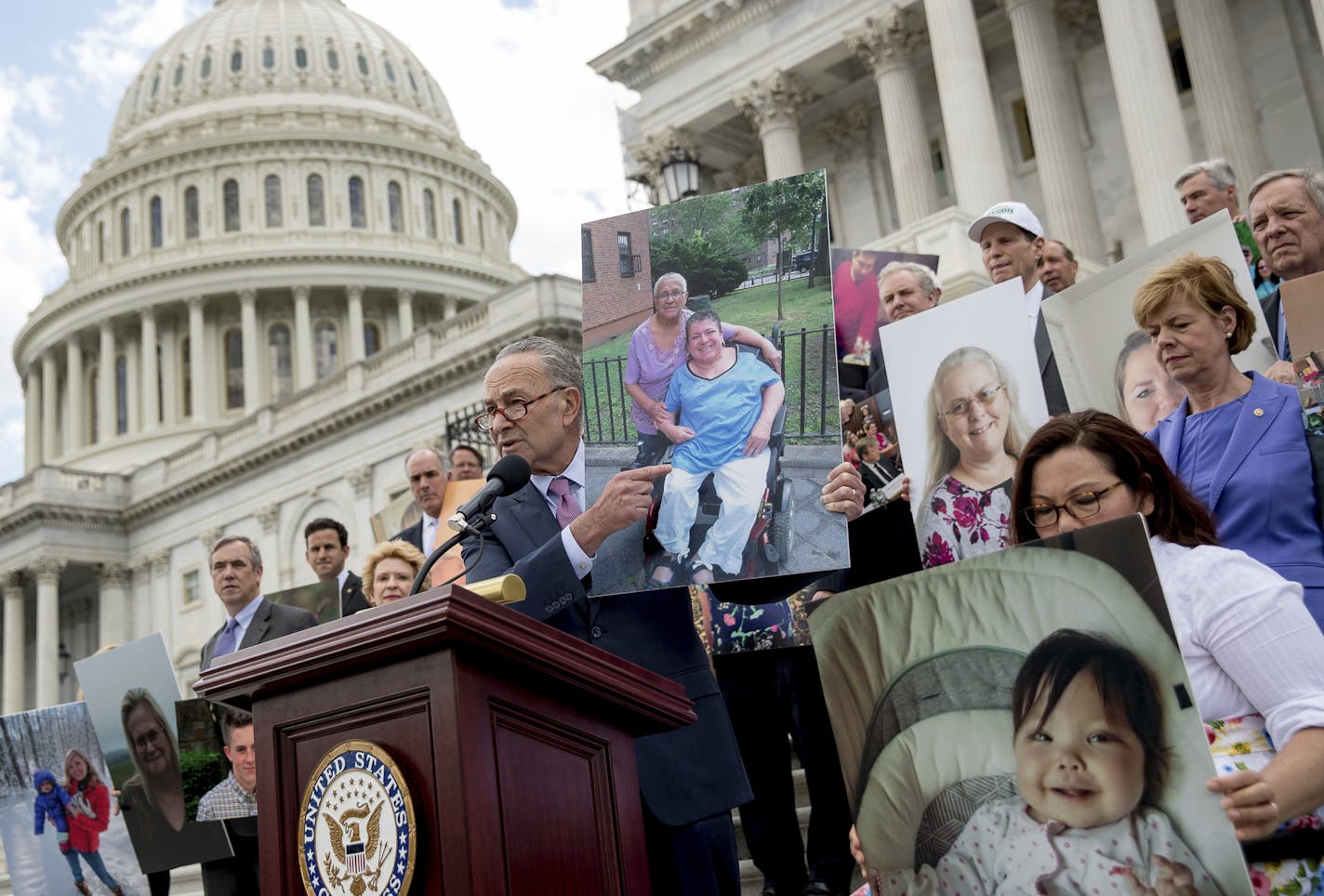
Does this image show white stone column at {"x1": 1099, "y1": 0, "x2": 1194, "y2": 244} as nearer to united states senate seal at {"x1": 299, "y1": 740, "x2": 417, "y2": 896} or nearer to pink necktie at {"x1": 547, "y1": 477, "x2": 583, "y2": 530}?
pink necktie at {"x1": 547, "y1": 477, "x2": 583, "y2": 530}

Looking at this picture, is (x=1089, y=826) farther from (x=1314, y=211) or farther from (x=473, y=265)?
(x=473, y=265)

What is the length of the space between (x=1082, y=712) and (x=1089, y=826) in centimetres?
21

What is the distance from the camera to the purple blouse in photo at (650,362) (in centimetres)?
407

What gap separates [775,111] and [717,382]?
24.2 meters

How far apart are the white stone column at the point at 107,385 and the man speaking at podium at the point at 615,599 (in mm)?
62051

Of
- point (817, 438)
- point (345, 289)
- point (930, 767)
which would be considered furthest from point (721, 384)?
point (345, 289)

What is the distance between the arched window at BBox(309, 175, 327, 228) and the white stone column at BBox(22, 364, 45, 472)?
14954mm

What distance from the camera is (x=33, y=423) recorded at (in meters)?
67.9

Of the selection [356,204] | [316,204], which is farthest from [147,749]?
[356,204]

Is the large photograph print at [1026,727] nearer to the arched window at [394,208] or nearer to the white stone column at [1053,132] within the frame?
the white stone column at [1053,132]

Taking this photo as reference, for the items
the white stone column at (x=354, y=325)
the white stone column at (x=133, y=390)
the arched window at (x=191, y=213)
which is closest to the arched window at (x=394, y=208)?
the white stone column at (x=354, y=325)

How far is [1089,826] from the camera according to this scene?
2.74 meters

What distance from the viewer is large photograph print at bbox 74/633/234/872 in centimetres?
656

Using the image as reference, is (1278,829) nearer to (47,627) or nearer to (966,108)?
(966,108)
